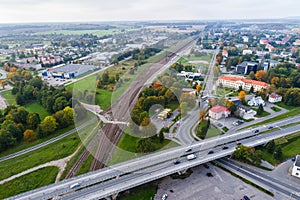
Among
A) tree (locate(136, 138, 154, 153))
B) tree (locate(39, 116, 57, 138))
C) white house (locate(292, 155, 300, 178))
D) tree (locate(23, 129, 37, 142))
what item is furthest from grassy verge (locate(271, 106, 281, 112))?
tree (locate(23, 129, 37, 142))

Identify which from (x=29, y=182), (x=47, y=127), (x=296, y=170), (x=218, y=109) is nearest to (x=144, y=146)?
(x=29, y=182)

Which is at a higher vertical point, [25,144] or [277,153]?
[277,153]

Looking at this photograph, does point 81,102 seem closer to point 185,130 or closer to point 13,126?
point 13,126

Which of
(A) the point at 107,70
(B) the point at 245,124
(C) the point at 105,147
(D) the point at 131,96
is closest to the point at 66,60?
(A) the point at 107,70

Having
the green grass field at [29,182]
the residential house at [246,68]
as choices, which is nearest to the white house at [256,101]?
the residential house at [246,68]

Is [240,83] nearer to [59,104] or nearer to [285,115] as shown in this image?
[285,115]
